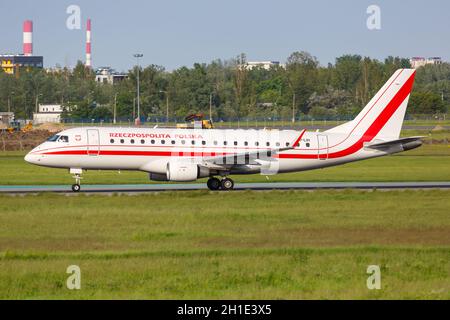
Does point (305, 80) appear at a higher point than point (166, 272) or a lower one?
higher

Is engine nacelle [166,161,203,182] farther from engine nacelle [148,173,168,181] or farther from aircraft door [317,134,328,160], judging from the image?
aircraft door [317,134,328,160]

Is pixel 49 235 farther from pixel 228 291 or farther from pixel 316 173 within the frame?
pixel 316 173

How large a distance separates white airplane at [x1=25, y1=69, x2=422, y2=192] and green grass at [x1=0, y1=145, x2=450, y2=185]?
243 inches

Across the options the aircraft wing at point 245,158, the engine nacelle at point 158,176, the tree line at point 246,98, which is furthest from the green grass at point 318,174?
the tree line at point 246,98

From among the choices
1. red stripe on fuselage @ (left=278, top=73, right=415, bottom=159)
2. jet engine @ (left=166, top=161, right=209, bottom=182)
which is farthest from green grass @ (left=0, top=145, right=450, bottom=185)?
jet engine @ (left=166, top=161, right=209, bottom=182)

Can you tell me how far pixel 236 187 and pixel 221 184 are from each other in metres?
2.65

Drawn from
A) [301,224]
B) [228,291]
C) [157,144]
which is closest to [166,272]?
[228,291]

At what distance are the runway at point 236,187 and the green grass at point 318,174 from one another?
2823 mm

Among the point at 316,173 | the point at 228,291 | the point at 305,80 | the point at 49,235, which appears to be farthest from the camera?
the point at 305,80

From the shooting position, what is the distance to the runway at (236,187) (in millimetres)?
50000

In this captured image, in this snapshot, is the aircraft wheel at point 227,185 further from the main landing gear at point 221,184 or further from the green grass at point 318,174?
the green grass at point 318,174

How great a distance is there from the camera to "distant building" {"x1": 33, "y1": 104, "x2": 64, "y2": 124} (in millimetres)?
180250
